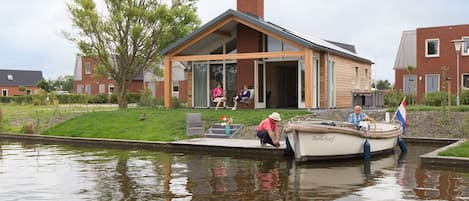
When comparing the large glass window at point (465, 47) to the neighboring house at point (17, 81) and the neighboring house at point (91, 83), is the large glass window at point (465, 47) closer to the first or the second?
the neighboring house at point (91, 83)

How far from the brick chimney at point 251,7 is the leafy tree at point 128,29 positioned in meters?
7.97

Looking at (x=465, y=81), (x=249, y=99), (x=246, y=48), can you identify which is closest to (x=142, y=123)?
(x=249, y=99)

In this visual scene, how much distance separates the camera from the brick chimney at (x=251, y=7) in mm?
25562

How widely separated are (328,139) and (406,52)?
31.5 m

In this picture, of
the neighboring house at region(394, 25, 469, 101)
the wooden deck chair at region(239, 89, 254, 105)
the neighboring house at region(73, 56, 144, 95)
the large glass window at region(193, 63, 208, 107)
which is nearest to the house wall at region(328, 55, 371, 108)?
the wooden deck chair at region(239, 89, 254, 105)

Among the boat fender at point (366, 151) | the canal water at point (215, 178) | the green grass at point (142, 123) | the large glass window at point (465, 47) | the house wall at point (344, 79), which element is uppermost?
the large glass window at point (465, 47)

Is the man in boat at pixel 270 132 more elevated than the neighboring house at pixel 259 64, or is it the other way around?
the neighboring house at pixel 259 64

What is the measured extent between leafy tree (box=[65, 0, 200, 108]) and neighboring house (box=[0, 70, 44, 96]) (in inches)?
1863

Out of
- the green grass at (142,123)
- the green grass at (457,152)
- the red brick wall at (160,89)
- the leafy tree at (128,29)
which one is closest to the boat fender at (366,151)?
the green grass at (457,152)

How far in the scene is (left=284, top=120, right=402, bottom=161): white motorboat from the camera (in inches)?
513

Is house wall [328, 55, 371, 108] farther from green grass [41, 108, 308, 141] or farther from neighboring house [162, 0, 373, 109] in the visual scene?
green grass [41, 108, 308, 141]

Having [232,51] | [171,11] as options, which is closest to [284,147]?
[232,51]

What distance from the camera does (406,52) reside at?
42281 millimetres

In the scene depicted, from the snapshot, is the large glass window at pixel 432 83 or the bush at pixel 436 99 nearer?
the bush at pixel 436 99
